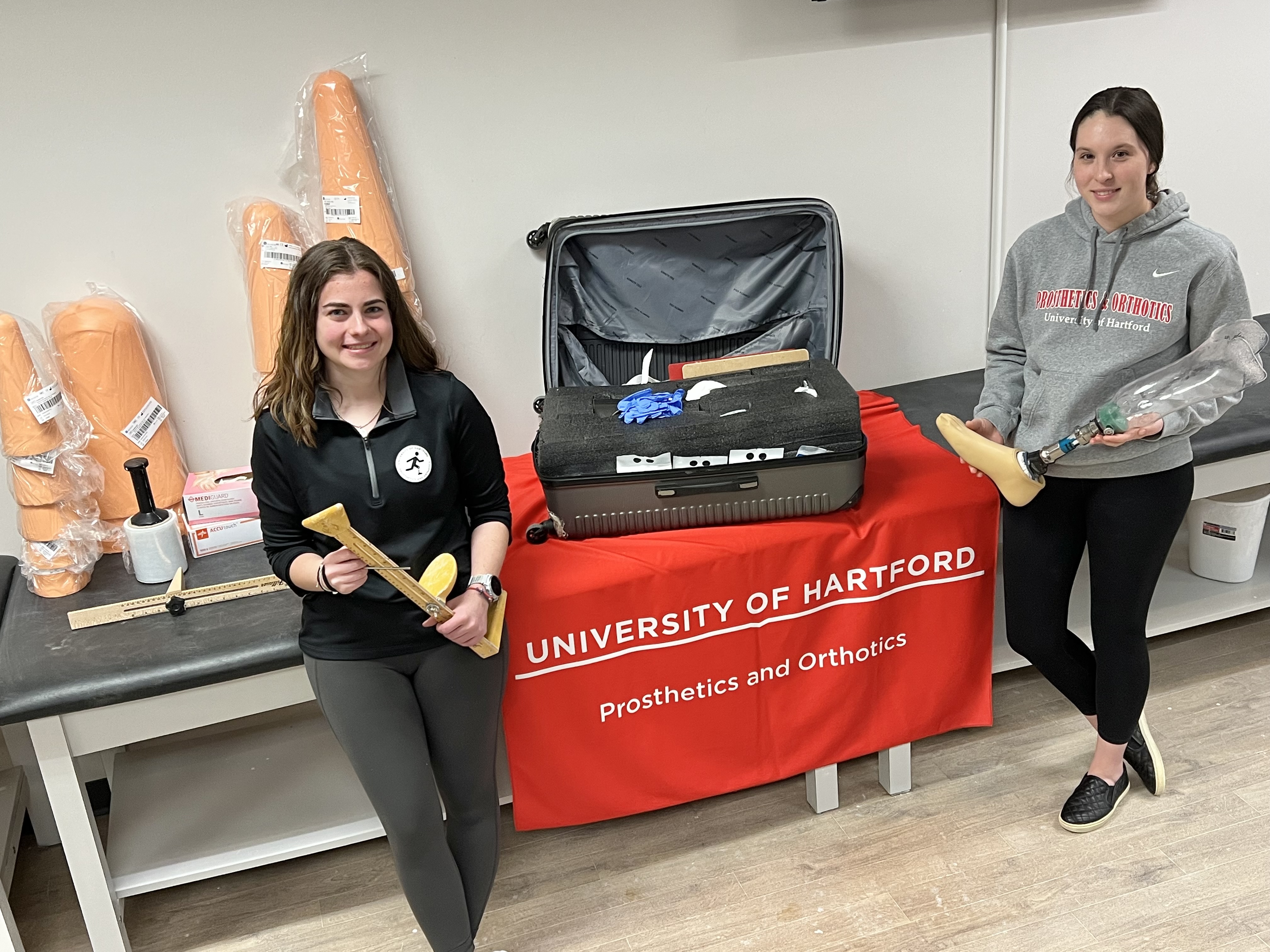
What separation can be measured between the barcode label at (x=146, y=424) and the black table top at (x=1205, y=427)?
5.09ft

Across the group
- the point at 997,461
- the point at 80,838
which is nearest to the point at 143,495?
the point at 80,838

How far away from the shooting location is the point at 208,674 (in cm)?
167

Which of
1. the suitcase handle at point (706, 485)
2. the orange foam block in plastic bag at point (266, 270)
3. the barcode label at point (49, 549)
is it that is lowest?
the barcode label at point (49, 549)

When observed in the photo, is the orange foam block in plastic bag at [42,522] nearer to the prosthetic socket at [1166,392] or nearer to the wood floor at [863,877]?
the wood floor at [863,877]

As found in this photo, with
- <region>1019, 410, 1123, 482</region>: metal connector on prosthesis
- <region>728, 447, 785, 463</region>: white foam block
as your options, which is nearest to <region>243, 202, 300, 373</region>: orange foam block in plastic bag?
<region>728, 447, 785, 463</region>: white foam block

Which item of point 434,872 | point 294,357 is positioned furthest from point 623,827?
point 294,357

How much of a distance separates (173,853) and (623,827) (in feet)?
2.70

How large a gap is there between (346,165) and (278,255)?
0.70ft

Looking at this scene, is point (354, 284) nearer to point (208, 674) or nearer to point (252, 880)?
point (208, 674)

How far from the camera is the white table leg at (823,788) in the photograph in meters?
2.05

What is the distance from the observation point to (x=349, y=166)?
2.03 m

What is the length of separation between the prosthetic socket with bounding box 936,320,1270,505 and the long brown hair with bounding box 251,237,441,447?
3.41 feet

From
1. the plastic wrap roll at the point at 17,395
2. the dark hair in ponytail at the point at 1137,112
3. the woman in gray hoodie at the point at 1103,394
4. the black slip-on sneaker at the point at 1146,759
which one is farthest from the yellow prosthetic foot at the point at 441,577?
the black slip-on sneaker at the point at 1146,759

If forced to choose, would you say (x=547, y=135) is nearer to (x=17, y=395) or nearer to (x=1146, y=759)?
(x=17, y=395)
